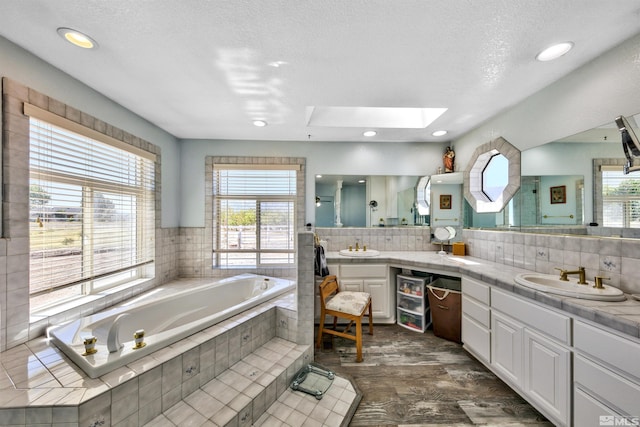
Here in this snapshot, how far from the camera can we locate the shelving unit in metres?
2.57

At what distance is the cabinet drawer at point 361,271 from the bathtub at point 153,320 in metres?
0.66

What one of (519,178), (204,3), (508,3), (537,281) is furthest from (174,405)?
(519,178)

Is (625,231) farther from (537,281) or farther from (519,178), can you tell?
(519,178)

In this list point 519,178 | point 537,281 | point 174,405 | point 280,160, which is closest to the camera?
point 174,405

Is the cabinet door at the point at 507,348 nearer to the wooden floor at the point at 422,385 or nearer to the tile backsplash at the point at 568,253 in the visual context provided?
the wooden floor at the point at 422,385

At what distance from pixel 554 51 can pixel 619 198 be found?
1.02 metres

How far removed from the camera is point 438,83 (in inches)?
70.7

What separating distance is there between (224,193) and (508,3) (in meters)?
3.16

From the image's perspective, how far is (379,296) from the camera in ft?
8.78

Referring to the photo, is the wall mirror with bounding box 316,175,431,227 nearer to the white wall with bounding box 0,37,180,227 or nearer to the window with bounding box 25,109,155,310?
the white wall with bounding box 0,37,180,227

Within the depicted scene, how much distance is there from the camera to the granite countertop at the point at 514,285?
1099mm

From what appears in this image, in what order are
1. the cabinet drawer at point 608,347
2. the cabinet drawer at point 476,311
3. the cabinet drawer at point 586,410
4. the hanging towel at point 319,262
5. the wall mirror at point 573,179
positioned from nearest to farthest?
the cabinet drawer at point 608,347, the cabinet drawer at point 586,410, the wall mirror at point 573,179, the cabinet drawer at point 476,311, the hanging towel at point 319,262

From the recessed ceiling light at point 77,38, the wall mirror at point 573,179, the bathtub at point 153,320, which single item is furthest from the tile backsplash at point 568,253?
the recessed ceiling light at point 77,38

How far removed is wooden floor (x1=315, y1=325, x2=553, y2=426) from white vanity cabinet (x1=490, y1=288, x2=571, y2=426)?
6.4 inches
